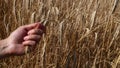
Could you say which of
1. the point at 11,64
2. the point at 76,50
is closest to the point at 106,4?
the point at 76,50

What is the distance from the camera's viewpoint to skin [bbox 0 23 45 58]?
102 centimetres

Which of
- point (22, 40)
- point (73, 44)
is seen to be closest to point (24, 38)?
point (22, 40)

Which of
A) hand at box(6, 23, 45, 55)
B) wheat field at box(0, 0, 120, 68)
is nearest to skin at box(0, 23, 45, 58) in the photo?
hand at box(6, 23, 45, 55)

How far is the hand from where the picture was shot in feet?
3.33

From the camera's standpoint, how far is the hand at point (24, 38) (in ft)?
3.33

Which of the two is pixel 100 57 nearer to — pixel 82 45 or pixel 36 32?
pixel 82 45

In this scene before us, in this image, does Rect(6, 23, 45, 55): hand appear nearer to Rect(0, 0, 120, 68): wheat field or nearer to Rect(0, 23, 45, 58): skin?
Rect(0, 23, 45, 58): skin

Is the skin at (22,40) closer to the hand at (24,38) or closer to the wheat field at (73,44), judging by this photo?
the hand at (24,38)

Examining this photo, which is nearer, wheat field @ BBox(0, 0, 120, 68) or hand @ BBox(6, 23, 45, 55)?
hand @ BBox(6, 23, 45, 55)

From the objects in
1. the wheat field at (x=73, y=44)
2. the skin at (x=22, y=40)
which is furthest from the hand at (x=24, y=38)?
the wheat field at (x=73, y=44)

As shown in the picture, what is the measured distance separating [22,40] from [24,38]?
0.06 metres

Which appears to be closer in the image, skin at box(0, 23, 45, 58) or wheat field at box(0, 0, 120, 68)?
skin at box(0, 23, 45, 58)

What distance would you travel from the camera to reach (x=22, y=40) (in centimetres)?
111

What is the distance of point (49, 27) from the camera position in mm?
1436
